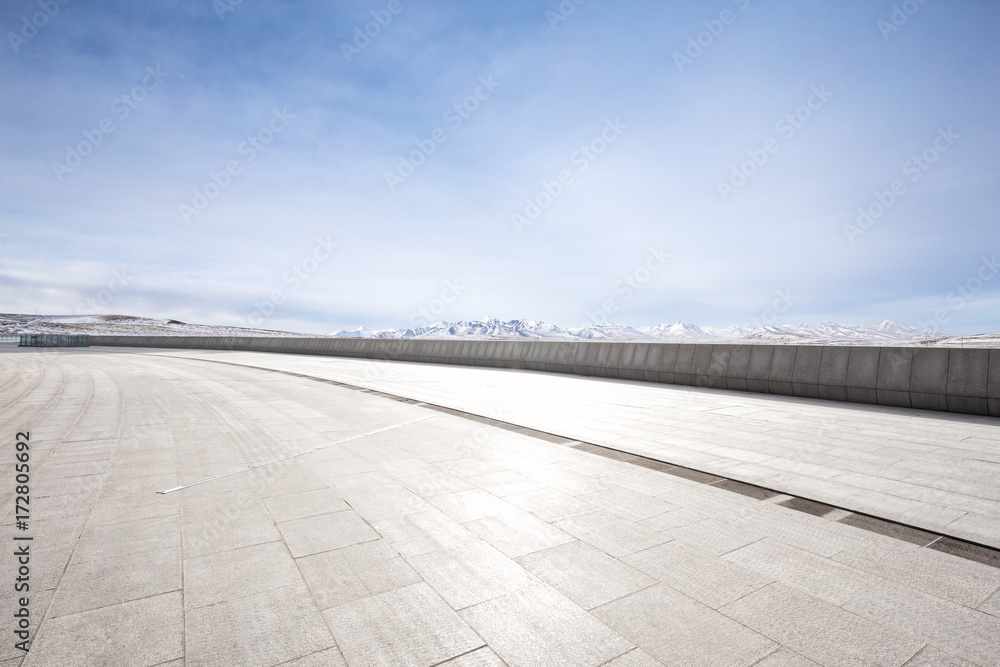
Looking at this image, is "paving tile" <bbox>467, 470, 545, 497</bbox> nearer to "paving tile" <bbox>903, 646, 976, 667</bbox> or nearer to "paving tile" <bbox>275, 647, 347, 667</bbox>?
"paving tile" <bbox>275, 647, 347, 667</bbox>

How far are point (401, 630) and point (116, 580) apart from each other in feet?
6.39

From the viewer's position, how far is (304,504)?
454 centimetres

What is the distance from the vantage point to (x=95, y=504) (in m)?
4.53

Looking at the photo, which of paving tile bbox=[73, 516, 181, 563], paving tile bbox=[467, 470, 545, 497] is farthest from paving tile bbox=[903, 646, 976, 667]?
paving tile bbox=[73, 516, 181, 563]

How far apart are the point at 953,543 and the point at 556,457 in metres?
3.64

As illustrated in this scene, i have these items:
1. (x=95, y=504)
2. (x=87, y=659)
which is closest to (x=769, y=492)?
(x=87, y=659)

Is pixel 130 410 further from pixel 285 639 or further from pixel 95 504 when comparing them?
pixel 285 639

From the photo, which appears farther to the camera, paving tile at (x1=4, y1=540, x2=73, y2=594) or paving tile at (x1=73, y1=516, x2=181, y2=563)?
paving tile at (x1=73, y1=516, x2=181, y2=563)

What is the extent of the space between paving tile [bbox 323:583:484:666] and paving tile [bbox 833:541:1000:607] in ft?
8.85

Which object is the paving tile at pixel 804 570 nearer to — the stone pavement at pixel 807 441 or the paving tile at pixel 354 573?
the stone pavement at pixel 807 441

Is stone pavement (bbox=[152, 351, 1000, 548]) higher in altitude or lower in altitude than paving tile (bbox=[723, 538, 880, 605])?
higher

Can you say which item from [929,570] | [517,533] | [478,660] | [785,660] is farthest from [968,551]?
[478,660]

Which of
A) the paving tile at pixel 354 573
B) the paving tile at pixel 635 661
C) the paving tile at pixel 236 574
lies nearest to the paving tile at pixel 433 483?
the paving tile at pixel 354 573

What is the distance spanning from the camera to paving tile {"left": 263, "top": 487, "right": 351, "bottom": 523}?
4.30 metres
